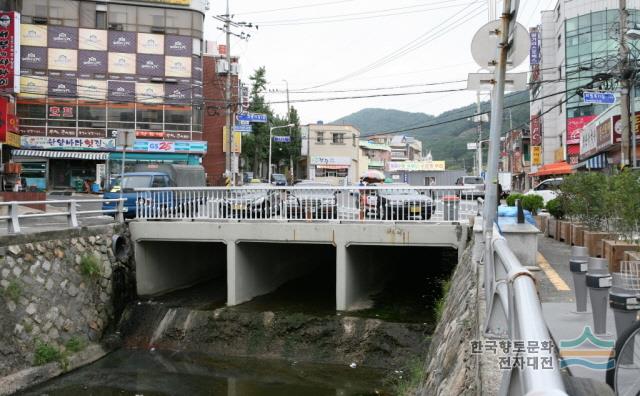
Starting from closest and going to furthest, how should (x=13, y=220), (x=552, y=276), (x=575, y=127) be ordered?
1. (x=552, y=276)
2. (x=13, y=220)
3. (x=575, y=127)

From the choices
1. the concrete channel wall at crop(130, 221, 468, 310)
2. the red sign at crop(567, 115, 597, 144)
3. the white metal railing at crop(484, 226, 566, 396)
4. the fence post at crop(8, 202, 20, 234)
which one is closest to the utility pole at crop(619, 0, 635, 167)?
the concrete channel wall at crop(130, 221, 468, 310)

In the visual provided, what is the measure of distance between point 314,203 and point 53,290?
639 cm

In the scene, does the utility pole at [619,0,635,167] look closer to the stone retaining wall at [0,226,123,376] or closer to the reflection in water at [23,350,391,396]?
the reflection in water at [23,350,391,396]

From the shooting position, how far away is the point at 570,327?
5223 millimetres

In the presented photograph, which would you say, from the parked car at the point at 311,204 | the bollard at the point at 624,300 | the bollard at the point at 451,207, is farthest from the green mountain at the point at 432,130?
the bollard at the point at 624,300

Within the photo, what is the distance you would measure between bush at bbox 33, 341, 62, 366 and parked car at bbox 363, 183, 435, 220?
7.68 metres

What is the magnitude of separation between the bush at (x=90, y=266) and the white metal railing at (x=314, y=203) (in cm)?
234

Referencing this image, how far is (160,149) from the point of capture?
124 ft

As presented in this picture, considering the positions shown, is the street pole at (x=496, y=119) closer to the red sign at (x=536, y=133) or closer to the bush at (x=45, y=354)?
the bush at (x=45, y=354)

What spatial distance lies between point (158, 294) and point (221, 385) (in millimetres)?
5460

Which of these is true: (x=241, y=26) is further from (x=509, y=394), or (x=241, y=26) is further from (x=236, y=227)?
(x=509, y=394)

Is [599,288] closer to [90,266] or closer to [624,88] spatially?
Result: [90,266]

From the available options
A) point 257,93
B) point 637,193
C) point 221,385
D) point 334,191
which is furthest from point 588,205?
point 257,93

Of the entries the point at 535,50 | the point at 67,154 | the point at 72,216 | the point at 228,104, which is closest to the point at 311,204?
the point at 72,216
